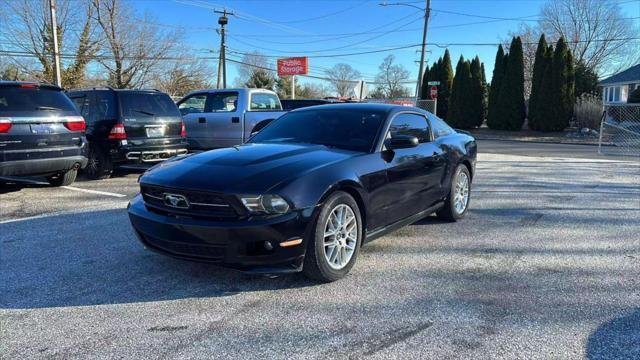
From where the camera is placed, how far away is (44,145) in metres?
7.43

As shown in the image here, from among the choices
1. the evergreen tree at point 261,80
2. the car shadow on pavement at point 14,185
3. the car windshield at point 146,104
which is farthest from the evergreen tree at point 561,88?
the evergreen tree at point 261,80

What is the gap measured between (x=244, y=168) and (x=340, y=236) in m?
0.96

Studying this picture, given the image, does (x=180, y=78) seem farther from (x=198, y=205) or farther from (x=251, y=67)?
(x=198, y=205)

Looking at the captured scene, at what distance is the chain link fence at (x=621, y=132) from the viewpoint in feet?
58.6

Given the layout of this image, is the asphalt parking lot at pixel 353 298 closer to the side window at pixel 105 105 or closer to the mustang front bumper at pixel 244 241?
the mustang front bumper at pixel 244 241

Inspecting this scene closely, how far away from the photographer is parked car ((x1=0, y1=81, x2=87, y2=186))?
7.04m

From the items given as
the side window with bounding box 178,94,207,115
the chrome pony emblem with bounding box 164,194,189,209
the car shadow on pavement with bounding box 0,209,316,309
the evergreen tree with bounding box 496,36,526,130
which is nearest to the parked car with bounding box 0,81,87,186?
the car shadow on pavement with bounding box 0,209,316,309

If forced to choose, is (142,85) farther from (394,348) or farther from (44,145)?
(394,348)

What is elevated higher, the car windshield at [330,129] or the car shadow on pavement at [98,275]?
the car windshield at [330,129]

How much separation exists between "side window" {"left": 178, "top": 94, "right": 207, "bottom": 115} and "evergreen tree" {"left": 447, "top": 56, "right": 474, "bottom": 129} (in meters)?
24.6

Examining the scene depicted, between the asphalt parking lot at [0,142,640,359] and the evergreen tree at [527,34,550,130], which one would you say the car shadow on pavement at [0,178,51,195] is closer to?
the asphalt parking lot at [0,142,640,359]

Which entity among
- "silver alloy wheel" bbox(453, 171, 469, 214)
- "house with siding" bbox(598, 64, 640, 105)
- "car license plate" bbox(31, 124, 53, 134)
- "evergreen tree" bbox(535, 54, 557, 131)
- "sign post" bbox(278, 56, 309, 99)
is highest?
"sign post" bbox(278, 56, 309, 99)

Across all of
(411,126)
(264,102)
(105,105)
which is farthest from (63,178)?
(411,126)

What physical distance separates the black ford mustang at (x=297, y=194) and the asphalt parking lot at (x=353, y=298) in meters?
0.33
